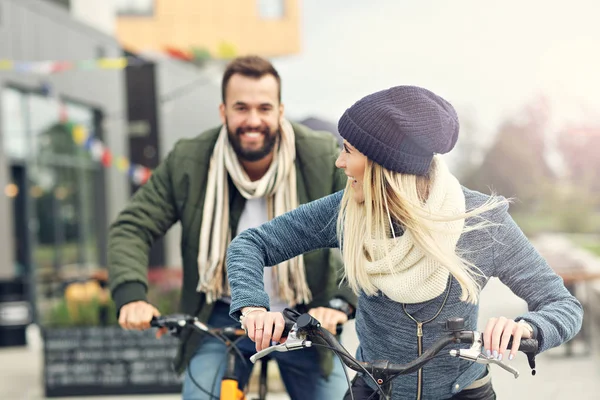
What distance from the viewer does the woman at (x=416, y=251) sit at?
2453 mm

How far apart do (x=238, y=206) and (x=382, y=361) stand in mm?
1288

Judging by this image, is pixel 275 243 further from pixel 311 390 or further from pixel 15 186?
pixel 15 186

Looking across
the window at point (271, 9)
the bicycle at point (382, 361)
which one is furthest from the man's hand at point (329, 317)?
the window at point (271, 9)

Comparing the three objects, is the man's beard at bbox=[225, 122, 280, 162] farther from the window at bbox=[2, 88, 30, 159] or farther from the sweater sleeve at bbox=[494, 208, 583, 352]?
the window at bbox=[2, 88, 30, 159]

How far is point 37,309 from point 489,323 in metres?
11.3

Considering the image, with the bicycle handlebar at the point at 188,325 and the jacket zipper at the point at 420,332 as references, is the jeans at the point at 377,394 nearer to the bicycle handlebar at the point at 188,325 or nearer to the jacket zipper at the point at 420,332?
the jacket zipper at the point at 420,332

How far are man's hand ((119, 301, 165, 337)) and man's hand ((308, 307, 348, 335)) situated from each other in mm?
586

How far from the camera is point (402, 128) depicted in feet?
8.04

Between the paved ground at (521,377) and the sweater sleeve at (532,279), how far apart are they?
3.74 meters

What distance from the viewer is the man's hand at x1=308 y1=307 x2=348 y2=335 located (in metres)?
3.09

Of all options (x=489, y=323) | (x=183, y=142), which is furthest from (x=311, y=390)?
(x=489, y=323)

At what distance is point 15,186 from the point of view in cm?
1321

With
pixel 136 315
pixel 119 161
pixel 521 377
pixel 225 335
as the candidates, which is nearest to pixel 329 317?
pixel 225 335

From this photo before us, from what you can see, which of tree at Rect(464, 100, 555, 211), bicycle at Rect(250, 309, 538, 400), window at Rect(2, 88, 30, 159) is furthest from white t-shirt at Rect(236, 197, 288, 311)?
tree at Rect(464, 100, 555, 211)
